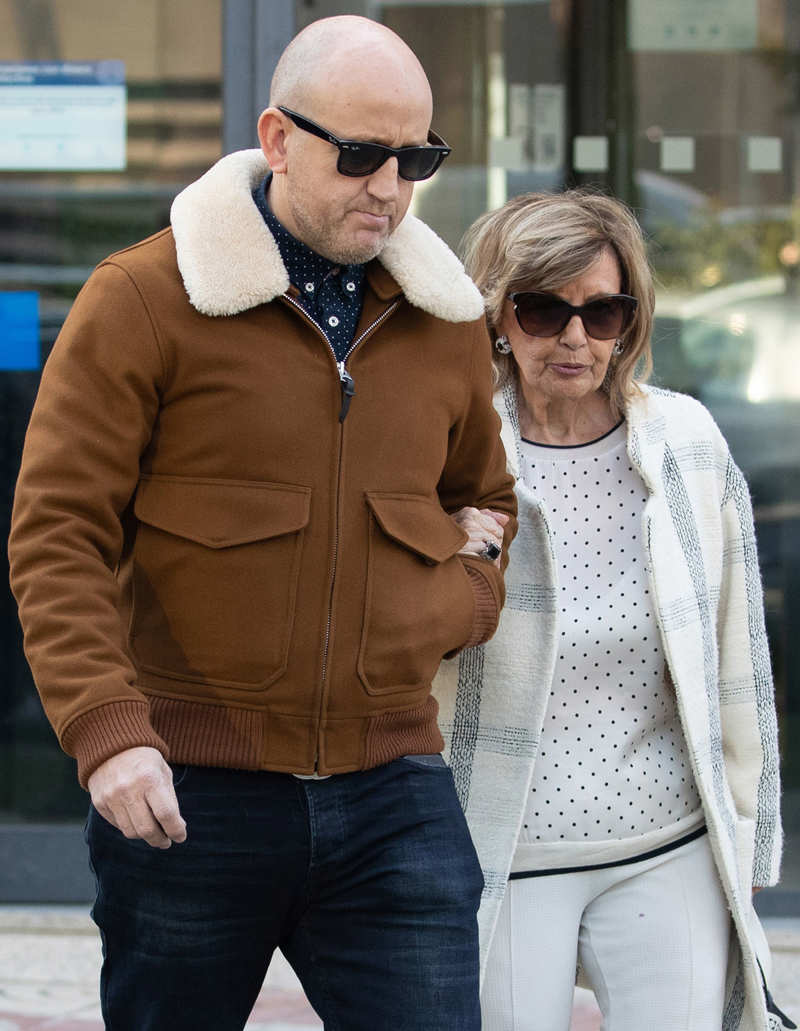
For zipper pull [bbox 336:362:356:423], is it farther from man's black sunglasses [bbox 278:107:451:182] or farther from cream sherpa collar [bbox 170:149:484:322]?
man's black sunglasses [bbox 278:107:451:182]

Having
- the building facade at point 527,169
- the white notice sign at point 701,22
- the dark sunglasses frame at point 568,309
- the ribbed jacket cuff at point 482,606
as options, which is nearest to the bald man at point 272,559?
the ribbed jacket cuff at point 482,606

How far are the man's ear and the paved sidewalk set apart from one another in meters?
2.56

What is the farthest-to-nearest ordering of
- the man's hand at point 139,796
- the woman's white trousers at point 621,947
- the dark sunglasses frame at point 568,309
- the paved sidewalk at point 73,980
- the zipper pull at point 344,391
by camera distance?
the paved sidewalk at point 73,980
the dark sunglasses frame at point 568,309
the woman's white trousers at point 621,947
the zipper pull at point 344,391
the man's hand at point 139,796

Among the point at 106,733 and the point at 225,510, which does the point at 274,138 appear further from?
the point at 106,733

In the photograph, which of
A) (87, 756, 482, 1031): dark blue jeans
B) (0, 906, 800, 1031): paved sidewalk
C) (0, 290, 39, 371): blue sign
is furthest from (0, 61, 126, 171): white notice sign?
(87, 756, 482, 1031): dark blue jeans

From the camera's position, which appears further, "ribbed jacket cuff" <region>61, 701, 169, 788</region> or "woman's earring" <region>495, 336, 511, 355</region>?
"woman's earring" <region>495, 336, 511, 355</region>

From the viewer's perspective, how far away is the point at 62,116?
5.11m

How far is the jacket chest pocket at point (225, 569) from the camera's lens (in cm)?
221

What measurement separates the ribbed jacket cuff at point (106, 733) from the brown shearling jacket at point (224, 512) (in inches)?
1.1

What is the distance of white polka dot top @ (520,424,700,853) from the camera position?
2734 mm

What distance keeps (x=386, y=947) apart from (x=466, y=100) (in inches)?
142

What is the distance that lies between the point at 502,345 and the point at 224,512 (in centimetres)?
90

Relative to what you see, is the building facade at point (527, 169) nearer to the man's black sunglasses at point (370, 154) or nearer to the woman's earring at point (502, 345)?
the woman's earring at point (502, 345)

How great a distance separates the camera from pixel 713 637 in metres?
2.84
